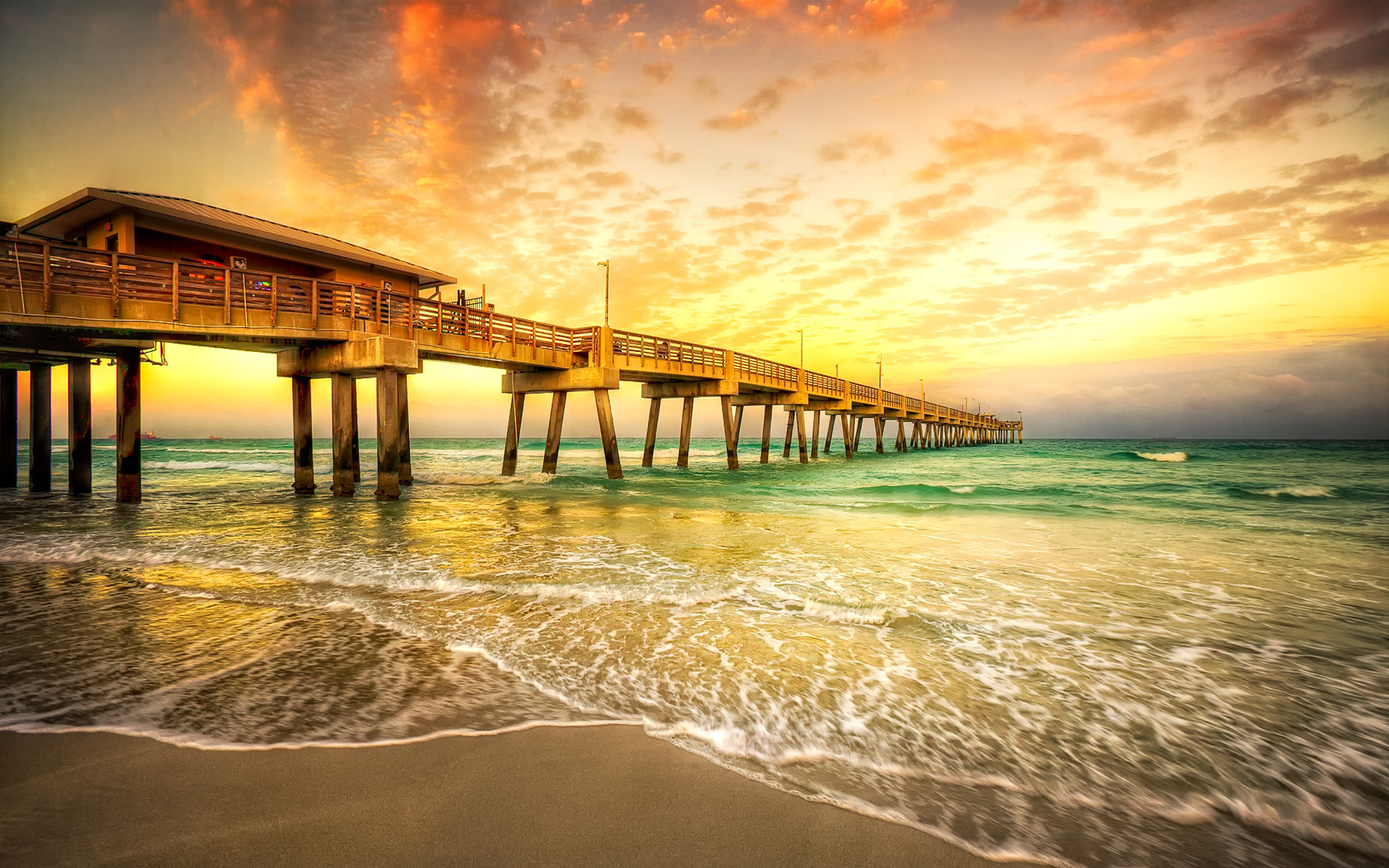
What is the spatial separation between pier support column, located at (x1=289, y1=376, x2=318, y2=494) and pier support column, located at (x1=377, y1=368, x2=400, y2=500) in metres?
2.81

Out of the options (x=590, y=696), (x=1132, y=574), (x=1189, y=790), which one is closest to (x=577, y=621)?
(x=590, y=696)

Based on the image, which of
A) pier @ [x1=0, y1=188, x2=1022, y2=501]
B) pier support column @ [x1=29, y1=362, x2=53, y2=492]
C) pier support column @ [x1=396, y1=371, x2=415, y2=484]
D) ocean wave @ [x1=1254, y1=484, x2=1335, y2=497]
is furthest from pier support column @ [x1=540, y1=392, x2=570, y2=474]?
ocean wave @ [x1=1254, y1=484, x2=1335, y2=497]

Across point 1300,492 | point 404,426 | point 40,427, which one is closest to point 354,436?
point 404,426

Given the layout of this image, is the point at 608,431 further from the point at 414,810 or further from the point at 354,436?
the point at 414,810

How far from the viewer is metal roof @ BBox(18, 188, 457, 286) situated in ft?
44.6

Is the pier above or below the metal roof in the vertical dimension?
below

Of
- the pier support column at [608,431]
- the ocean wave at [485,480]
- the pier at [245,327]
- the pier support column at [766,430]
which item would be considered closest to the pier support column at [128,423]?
the pier at [245,327]

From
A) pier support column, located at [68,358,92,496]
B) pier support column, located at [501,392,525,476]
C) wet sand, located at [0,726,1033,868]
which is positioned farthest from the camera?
pier support column, located at [501,392,525,476]

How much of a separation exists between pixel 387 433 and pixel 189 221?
24.6 feet

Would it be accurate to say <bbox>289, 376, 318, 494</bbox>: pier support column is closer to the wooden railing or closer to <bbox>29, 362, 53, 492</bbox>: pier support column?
the wooden railing

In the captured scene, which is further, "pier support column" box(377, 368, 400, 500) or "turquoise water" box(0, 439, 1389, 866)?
"pier support column" box(377, 368, 400, 500)

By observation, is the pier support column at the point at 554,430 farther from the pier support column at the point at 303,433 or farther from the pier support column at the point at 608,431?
the pier support column at the point at 303,433

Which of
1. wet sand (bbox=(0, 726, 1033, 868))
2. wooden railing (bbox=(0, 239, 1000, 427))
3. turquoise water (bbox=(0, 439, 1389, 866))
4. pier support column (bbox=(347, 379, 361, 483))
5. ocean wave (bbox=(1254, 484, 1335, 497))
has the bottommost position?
ocean wave (bbox=(1254, 484, 1335, 497))

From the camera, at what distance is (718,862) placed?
2.34 metres
